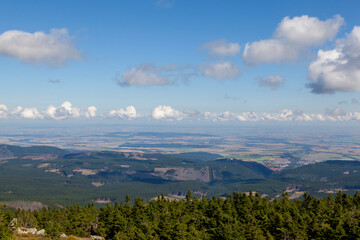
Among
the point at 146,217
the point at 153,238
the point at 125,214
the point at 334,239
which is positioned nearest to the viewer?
the point at 334,239

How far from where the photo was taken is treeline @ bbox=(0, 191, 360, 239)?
8662cm

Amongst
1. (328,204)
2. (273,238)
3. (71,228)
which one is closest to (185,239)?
A: (273,238)

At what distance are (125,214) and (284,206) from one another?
195 feet

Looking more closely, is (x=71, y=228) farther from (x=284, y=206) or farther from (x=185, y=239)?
(x=284, y=206)

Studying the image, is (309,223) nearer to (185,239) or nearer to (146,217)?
(185,239)

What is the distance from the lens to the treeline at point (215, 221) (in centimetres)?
8662

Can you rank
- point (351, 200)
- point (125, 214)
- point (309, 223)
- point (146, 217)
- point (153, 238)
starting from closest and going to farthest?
1. point (153, 238)
2. point (309, 223)
3. point (146, 217)
4. point (125, 214)
5. point (351, 200)

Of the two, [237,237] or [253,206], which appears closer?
[237,237]

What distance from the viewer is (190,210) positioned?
12194 cm

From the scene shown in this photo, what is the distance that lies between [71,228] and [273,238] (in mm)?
71975

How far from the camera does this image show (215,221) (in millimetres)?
101750

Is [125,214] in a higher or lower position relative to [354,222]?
lower

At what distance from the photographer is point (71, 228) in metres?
117

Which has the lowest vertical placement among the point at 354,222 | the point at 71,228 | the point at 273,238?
the point at 71,228
